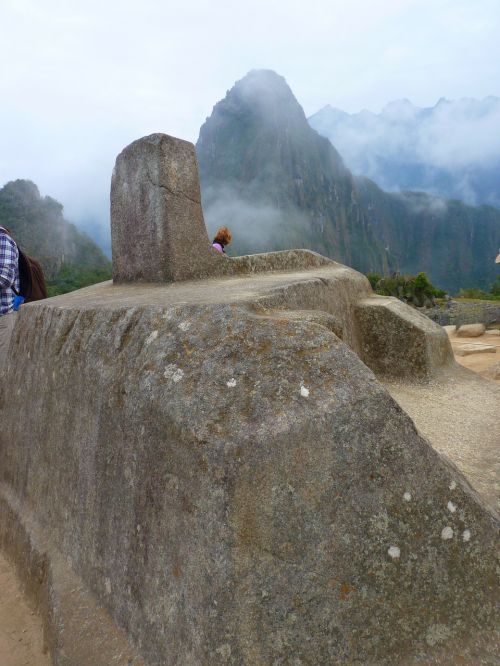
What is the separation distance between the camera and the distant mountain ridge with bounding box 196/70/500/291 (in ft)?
263

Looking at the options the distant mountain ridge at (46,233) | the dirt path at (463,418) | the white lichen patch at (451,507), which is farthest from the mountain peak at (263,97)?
the white lichen patch at (451,507)

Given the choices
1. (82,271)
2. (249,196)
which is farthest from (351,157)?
(82,271)

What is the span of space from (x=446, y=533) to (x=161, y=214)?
9.56ft

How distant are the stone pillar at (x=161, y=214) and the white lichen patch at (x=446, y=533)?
2670mm

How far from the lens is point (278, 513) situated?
67.1 inches

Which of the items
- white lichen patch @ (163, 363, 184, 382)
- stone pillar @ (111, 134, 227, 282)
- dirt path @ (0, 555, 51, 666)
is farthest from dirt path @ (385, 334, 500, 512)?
dirt path @ (0, 555, 51, 666)

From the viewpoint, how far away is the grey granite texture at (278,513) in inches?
64.8

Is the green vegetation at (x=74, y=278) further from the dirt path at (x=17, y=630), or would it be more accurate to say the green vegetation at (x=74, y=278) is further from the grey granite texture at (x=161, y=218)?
the dirt path at (x=17, y=630)

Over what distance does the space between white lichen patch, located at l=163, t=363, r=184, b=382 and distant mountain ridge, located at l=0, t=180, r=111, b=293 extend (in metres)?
40.6

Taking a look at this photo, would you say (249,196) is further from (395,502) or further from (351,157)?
(395,502)

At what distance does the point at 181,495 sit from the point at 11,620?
173 centimetres

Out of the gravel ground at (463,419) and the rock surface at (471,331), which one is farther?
the rock surface at (471,331)

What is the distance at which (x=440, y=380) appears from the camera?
4.06m

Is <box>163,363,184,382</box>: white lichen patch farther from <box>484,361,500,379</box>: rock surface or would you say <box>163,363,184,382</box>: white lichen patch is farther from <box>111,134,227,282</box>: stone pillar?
<box>484,361,500,379</box>: rock surface
